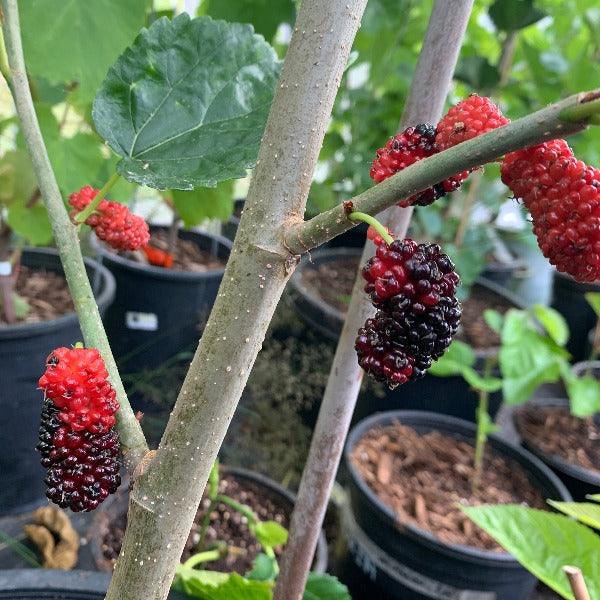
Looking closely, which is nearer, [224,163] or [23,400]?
[224,163]

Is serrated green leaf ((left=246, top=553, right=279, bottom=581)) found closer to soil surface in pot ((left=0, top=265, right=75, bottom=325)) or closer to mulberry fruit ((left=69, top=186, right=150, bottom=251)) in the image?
mulberry fruit ((left=69, top=186, right=150, bottom=251))

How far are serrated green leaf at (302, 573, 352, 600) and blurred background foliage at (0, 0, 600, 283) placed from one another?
0.39 m

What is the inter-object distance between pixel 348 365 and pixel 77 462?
8.4 inches

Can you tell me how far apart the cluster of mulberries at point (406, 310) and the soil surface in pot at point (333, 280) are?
1134 mm

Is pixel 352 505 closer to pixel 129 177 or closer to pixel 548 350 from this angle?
pixel 548 350

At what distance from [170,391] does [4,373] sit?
436 millimetres

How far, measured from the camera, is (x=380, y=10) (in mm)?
1106

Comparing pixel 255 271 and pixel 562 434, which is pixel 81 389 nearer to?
pixel 255 271

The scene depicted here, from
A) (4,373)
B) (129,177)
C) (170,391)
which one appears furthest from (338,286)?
(129,177)

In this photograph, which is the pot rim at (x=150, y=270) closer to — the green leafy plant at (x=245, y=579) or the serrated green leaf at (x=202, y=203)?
the serrated green leaf at (x=202, y=203)

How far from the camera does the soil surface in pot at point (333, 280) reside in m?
1.46

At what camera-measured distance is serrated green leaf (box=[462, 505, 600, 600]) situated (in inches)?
19.9

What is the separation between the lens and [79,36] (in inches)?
24.0

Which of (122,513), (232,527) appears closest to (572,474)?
(232,527)
